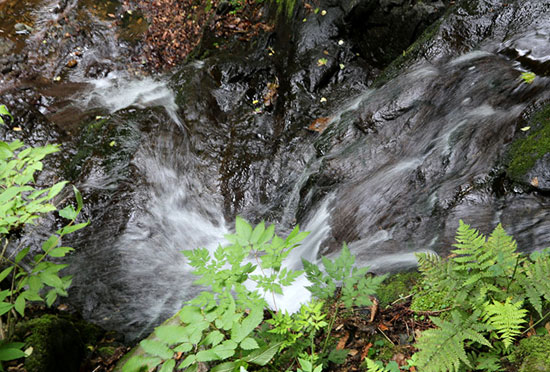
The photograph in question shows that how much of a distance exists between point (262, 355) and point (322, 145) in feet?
13.8

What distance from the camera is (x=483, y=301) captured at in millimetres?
2129

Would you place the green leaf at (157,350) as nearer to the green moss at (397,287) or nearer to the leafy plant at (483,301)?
the leafy plant at (483,301)

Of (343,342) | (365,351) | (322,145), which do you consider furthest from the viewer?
(322,145)

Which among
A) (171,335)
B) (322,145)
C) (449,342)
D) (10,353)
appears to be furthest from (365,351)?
(322,145)

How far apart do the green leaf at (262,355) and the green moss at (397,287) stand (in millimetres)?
1149

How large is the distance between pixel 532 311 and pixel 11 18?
12.2 m

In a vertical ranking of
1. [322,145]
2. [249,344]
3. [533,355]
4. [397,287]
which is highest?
[249,344]

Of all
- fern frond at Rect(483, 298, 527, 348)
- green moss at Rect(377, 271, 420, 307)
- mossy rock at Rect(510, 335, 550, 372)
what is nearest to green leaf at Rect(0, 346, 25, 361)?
green moss at Rect(377, 271, 420, 307)

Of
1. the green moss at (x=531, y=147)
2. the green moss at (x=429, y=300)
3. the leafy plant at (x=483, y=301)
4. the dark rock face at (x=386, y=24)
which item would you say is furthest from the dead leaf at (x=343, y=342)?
the dark rock face at (x=386, y=24)

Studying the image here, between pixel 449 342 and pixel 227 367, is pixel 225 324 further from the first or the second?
pixel 449 342

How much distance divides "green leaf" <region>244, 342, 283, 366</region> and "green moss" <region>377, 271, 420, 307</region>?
1149mm

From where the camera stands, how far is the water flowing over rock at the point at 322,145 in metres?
3.96

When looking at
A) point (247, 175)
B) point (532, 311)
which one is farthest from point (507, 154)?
point (247, 175)

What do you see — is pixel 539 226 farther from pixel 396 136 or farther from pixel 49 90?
pixel 49 90
